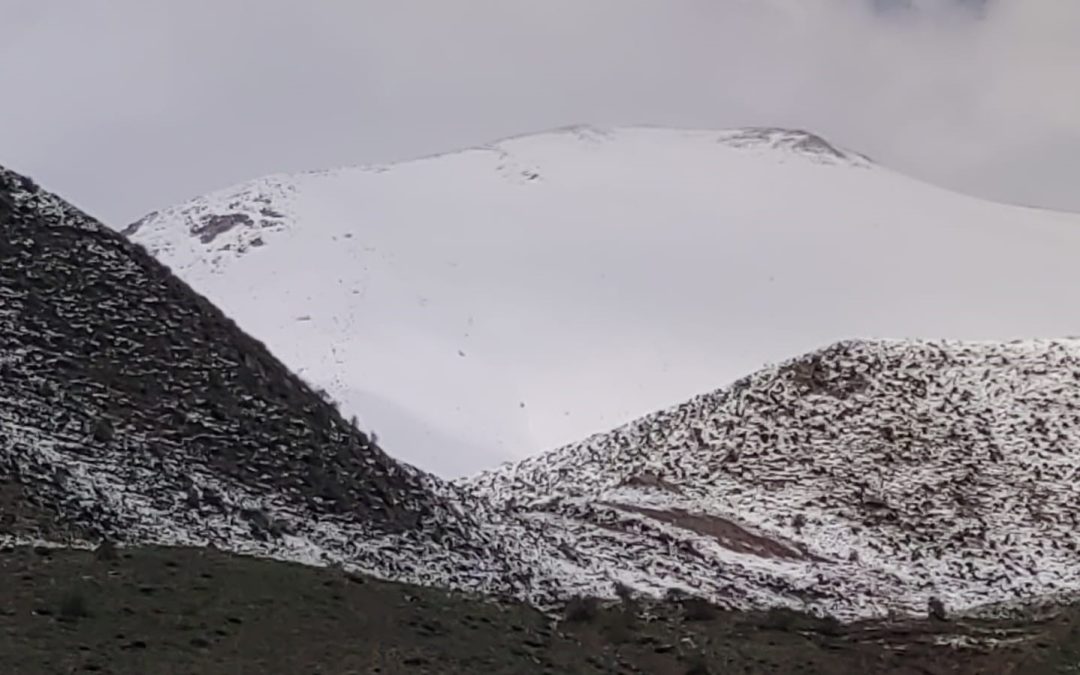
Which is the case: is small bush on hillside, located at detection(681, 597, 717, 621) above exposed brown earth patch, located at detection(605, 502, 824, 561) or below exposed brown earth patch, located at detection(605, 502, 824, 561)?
below

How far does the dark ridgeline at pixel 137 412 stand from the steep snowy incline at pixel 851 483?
5.72 metres

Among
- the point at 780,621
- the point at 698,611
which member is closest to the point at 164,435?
the point at 698,611

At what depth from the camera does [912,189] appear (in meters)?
120

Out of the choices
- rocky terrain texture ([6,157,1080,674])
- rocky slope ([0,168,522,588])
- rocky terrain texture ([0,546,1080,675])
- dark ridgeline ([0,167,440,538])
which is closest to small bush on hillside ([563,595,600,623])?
rocky terrain texture ([0,546,1080,675])

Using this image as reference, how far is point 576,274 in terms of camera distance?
88.6 meters

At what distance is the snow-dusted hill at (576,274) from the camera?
67.8 metres

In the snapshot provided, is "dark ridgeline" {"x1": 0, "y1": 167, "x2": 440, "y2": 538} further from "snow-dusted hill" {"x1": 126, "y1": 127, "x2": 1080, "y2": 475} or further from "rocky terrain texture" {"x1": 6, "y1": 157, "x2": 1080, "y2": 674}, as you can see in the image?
"snow-dusted hill" {"x1": 126, "y1": 127, "x2": 1080, "y2": 475}

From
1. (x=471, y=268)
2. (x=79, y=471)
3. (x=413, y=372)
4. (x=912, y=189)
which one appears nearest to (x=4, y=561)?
(x=79, y=471)

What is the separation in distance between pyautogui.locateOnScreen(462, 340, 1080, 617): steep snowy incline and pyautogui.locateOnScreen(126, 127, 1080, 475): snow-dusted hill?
13057 millimetres

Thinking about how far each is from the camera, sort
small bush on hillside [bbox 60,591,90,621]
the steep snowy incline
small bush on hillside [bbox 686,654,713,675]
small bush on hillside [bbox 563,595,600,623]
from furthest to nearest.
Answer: the steep snowy incline, small bush on hillside [bbox 563,595,600,623], small bush on hillside [bbox 686,654,713,675], small bush on hillside [bbox 60,591,90,621]

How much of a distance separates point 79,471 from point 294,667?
28.6 ft

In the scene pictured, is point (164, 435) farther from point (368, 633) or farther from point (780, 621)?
point (780, 621)

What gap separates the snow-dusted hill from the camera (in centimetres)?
6775

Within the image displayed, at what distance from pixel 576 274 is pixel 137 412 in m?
66.3
